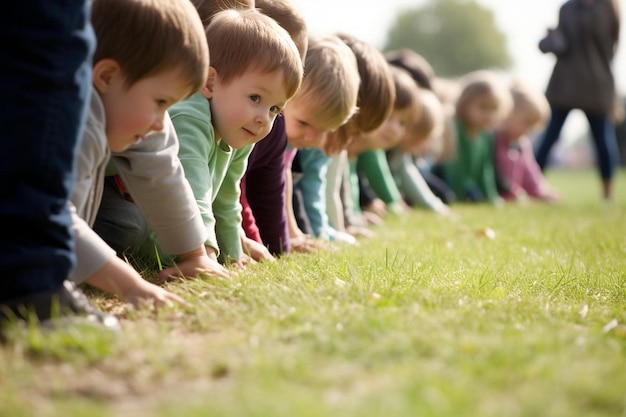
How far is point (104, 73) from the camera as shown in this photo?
2451 mm

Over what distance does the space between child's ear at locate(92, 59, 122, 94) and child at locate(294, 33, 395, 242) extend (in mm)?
2157

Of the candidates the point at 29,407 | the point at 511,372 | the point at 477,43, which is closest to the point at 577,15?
the point at 511,372

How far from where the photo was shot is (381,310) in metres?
2.45

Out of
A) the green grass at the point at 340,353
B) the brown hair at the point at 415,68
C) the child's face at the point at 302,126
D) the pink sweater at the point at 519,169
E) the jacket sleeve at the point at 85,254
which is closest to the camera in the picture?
the green grass at the point at 340,353

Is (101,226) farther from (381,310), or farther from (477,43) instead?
(477,43)

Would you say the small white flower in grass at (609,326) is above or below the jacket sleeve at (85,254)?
above

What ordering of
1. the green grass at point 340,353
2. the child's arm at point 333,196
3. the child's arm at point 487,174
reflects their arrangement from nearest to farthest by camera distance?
the green grass at point 340,353, the child's arm at point 333,196, the child's arm at point 487,174

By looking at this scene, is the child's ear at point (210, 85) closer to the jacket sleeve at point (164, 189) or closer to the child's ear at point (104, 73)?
the jacket sleeve at point (164, 189)

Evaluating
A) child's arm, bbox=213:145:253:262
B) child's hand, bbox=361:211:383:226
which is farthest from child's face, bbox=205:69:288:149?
child's hand, bbox=361:211:383:226

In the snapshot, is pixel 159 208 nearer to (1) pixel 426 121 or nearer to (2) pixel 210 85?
(2) pixel 210 85

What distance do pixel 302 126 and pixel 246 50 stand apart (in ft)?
3.30

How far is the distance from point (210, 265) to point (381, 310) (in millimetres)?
860

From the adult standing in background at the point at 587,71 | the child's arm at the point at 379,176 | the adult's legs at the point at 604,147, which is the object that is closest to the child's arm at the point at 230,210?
the child's arm at the point at 379,176

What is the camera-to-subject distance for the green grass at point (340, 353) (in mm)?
1710
